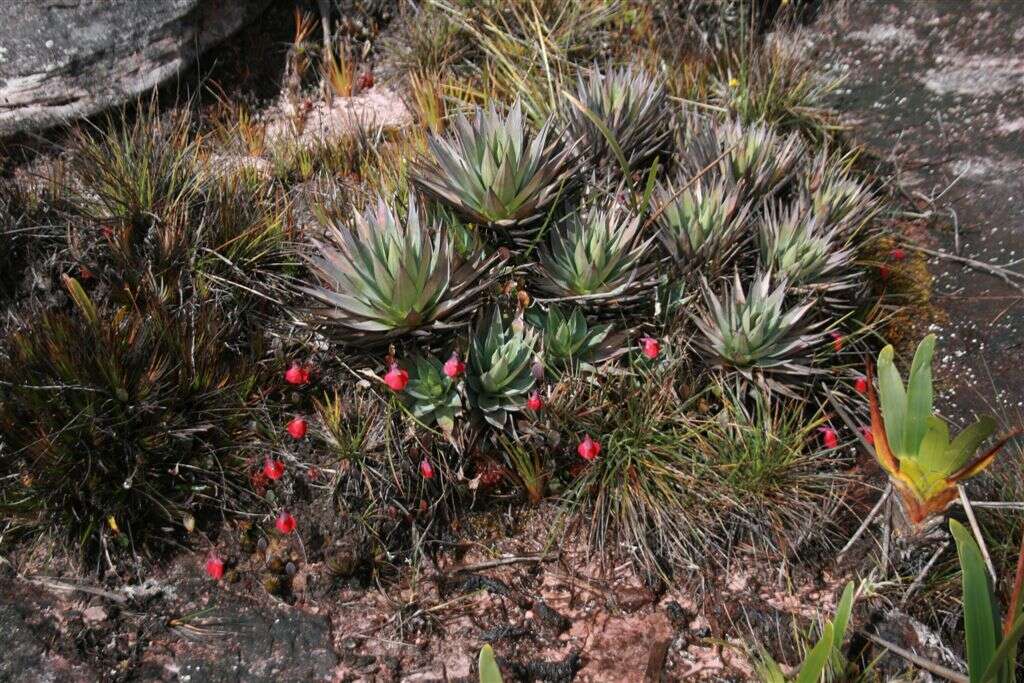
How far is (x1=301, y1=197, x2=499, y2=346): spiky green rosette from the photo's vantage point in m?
3.04

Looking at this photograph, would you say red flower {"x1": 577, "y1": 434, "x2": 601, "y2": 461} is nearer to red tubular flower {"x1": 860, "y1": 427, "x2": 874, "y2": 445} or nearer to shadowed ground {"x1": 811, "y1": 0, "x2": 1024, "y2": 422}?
red tubular flower {"x1": 860, "y1": 427, "x2": 874, "y2": 445}

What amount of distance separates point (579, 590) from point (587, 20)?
322 cm

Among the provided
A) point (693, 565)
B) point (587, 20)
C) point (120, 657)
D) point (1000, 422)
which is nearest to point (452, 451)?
point (693, 565)

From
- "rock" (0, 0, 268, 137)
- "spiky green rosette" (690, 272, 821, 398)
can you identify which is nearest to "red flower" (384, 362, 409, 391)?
"spiky green rosette" (690, 272, 821, 398)

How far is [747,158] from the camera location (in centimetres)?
398

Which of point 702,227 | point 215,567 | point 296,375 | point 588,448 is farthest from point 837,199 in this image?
point 215,567

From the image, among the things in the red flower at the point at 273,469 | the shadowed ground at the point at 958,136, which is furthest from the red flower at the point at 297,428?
the shadowed ground at the point at 958,136

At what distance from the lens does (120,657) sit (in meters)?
2.80

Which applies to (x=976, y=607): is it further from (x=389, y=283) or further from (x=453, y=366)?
(x=389, y=283)

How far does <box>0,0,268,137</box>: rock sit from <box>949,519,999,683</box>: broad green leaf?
397 centimetres

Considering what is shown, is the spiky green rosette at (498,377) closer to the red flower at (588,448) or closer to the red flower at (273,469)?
the red flower at (588,448)

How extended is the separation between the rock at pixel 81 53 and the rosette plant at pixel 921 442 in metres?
3.60

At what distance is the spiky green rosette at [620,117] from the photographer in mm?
3959

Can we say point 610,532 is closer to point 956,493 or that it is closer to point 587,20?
point 956,493
